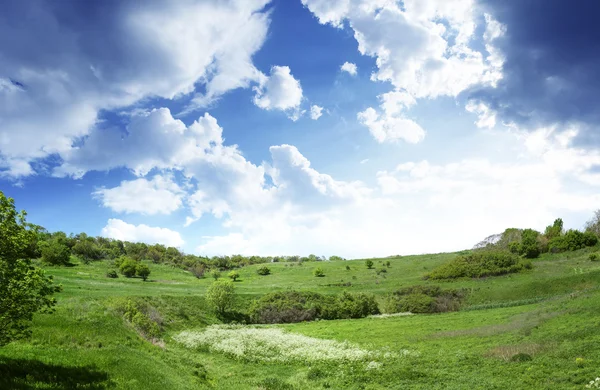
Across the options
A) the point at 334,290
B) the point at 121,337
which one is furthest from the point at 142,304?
the point at 334,290

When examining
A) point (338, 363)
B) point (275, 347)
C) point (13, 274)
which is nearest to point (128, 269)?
point (275, 347)

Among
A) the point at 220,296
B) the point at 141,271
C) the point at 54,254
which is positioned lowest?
the point at 220,296

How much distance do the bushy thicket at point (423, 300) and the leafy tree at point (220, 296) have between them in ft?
107

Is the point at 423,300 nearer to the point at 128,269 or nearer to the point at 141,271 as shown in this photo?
the point at 141,271

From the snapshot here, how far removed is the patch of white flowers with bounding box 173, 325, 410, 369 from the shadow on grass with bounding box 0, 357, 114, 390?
20.8 metres

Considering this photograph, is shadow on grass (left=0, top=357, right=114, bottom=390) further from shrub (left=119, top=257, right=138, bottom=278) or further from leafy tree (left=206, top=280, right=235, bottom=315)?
shrub (left=119, top=257, right=138, bottom=278)

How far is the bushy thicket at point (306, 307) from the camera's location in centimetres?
7262

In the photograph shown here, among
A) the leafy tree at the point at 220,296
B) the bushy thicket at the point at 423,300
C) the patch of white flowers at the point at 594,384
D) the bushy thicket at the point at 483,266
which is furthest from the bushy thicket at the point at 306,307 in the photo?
the patch of white flowers at the point at 594,384

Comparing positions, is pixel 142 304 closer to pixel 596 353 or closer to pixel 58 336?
pixel 58 336

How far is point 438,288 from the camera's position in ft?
269

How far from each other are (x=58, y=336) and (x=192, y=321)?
34.5 metres

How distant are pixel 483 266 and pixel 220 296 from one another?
6628cm

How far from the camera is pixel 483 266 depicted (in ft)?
307

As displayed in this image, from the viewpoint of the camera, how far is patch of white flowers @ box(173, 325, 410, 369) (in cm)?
3838
